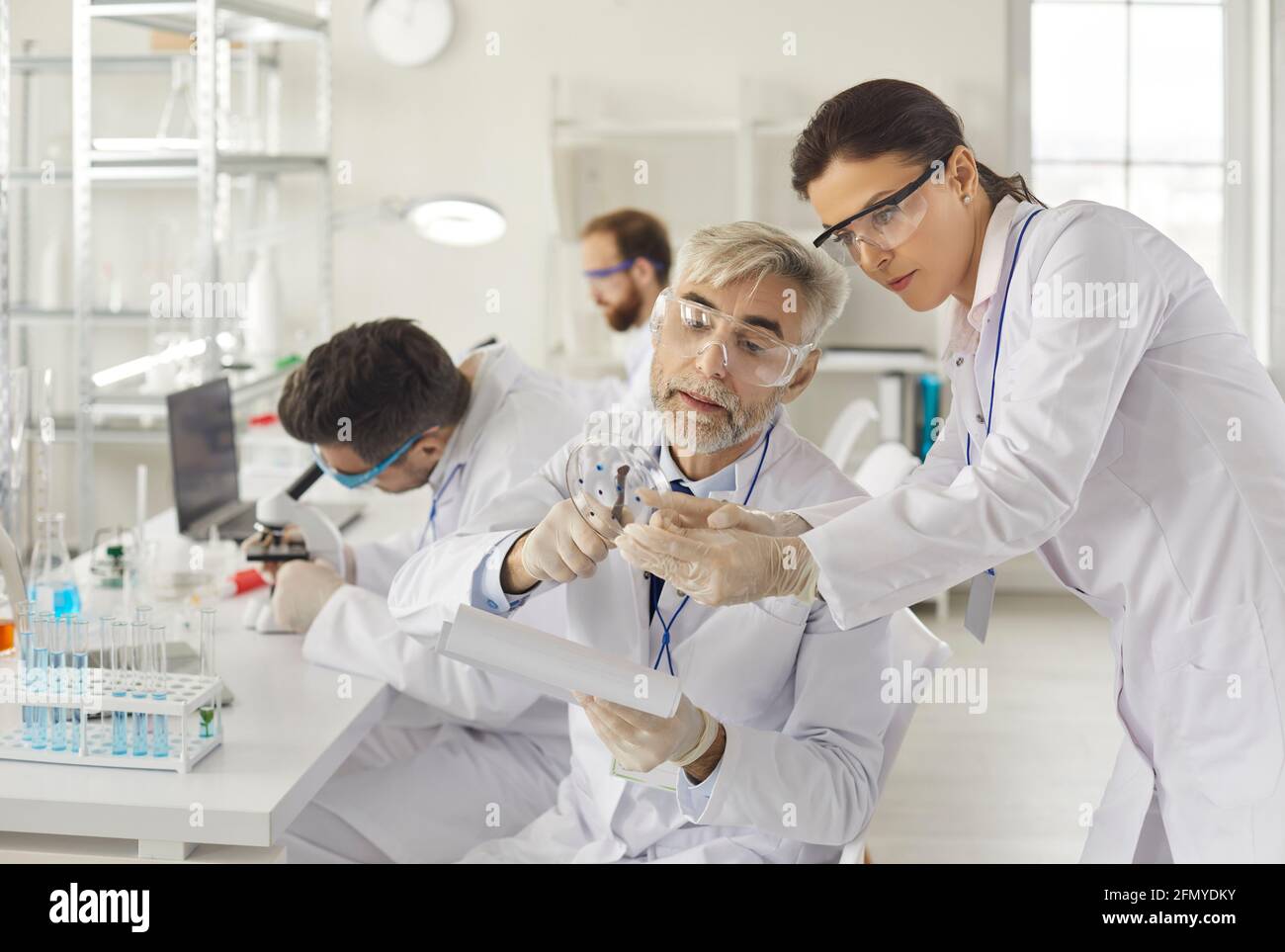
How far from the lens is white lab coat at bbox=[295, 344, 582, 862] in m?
1.86

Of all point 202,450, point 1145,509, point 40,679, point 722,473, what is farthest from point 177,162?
point 1145,509

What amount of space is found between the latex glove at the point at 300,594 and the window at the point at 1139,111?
11.1 ft

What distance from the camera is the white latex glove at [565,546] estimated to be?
52.2 inches

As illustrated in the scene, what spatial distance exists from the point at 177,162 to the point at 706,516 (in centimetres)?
257

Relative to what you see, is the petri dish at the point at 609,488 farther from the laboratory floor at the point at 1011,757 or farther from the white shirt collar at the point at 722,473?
the laboratory floor at the point at 1011,757

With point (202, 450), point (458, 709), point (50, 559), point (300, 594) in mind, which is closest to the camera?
point (458, 709)

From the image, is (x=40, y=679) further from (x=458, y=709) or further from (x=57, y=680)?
(x=458, y=709)

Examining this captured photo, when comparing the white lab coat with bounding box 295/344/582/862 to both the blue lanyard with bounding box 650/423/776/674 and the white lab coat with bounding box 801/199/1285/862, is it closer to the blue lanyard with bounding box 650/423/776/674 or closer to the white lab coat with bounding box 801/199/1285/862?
the blue lanyard with bounding box 650/423/776/674

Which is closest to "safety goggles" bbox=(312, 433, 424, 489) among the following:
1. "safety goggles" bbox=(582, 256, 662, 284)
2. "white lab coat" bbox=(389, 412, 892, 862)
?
"white lab coat" bbox=(389, 412, 892, 862)

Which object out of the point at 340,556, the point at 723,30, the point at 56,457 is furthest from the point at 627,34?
the point at 340,556

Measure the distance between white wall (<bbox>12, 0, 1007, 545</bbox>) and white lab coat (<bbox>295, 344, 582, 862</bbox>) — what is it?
2374 millimetres

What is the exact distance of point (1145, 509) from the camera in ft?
4.42

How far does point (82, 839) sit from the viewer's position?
1419mm
